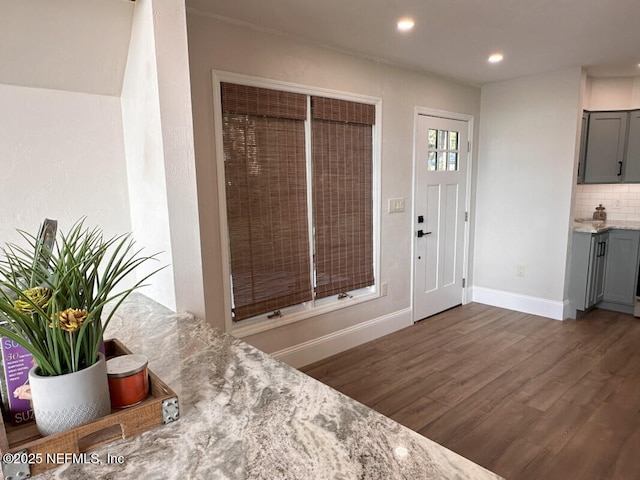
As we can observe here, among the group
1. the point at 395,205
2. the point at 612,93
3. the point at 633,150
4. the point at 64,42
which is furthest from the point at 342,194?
the point at 612,93

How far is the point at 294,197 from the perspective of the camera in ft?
9.53

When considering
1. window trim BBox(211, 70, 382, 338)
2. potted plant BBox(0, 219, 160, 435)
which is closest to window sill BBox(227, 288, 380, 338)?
window trim BBox(211, 70, 382, 338)

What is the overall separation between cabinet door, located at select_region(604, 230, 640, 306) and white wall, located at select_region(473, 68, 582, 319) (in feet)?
2.12

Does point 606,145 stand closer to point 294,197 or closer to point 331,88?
point 331,88

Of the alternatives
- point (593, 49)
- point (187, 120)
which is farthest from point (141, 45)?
point (593, 49)

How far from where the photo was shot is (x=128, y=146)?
178 cm

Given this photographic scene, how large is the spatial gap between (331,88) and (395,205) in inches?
47.8

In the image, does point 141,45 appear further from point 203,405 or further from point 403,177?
point 403,177

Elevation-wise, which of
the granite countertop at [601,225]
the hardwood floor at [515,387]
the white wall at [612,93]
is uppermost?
the white wall at [612,93]

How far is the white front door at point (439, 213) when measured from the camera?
156 inches

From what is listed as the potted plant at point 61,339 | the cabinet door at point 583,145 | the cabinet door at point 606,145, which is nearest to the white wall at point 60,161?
the potted plant at point 61,339

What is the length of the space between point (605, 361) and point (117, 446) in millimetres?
3634

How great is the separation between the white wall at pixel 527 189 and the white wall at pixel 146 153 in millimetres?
3880

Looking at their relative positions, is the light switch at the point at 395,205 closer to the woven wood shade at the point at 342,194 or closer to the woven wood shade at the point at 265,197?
the woven wood shade at the point at 342,194
